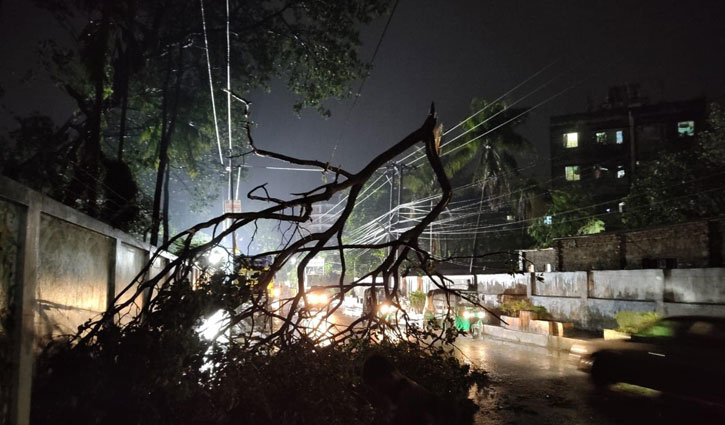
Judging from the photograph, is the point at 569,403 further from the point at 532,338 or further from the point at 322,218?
the point at 322,218

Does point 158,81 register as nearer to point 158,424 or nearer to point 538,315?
point 158,424

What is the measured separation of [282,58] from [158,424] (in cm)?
1548

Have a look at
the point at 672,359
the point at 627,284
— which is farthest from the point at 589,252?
the point at 672,359

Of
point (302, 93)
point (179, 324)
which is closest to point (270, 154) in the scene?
point (179, 324)

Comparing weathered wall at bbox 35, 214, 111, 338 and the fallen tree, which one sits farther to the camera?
weathered wall at bbox 35, 214, 111, 338

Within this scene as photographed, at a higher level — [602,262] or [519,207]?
[519,207]

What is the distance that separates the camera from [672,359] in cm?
868

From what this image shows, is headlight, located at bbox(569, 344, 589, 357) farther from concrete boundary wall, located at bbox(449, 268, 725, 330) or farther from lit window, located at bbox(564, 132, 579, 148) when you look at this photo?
lit window, located at bbox(564, 132, 579, 148)

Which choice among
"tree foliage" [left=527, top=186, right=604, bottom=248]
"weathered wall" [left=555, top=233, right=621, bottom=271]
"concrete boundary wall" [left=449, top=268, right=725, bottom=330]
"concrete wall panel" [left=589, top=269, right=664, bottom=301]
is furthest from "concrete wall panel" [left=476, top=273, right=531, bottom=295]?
"concrete wall panel" [left=589, top=269, right=664, bottom=301]

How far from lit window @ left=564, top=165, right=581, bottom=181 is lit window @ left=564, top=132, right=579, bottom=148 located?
67.1 inches

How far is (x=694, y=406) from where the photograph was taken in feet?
28.0

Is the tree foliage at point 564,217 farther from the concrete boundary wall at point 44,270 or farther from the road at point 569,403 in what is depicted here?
the concrete boundary wall at point 44,270

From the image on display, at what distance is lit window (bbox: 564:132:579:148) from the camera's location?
38.4m

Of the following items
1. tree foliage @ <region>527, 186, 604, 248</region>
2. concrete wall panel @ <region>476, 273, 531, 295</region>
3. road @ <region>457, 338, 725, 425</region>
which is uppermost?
tree foliage @ <region>527, 186, 604, 248</region>
